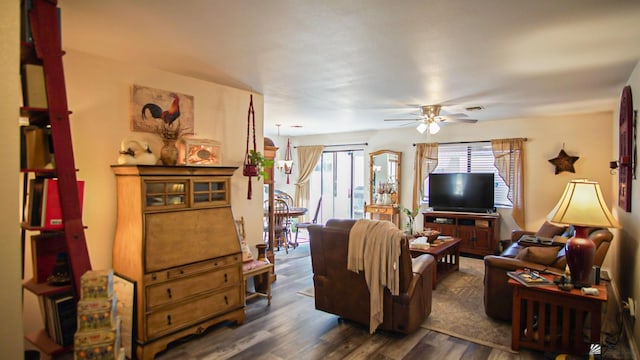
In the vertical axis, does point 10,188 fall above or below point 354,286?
above

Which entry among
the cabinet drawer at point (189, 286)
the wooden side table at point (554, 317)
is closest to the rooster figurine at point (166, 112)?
the cabinet drawer at point (189, 286)

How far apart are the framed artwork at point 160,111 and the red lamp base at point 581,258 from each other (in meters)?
3.45

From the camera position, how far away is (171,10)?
2.04 meters

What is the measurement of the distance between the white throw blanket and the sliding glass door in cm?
517

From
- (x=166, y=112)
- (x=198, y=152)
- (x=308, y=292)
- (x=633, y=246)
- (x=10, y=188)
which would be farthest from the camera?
(x=308, y=292)

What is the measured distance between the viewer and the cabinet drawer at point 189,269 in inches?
107

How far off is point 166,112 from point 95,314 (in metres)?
1.99

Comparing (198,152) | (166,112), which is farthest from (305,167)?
(166,112)

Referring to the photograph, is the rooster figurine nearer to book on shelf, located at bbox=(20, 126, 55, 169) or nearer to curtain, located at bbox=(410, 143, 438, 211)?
book on shelf, located at bbox=(20, 126, 55, 169)

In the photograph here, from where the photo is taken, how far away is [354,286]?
3092 mm

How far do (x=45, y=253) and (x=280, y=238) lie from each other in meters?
4.31

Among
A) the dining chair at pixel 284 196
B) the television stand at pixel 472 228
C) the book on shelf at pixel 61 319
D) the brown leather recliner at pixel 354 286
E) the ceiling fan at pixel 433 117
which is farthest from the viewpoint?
the dining chair at pixel 284 196

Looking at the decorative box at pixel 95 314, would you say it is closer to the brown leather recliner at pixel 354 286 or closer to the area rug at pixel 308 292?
the brown leather recliner at pixel 354 286

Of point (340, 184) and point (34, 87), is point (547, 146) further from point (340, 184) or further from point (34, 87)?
point (34, 87)
